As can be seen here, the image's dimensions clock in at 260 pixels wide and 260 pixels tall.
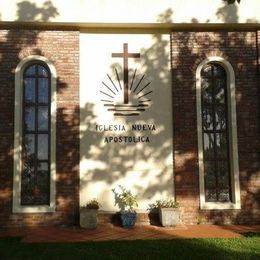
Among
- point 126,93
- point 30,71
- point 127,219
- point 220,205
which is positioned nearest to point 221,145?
point 220,205

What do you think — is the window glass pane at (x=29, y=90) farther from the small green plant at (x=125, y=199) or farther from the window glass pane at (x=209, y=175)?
the window glass pane at (x=209, y=175)

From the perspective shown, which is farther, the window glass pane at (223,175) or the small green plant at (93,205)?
the window glass pane at (223,175)

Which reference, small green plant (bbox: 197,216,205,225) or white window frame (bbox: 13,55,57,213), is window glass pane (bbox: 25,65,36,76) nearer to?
white window frame (bbox: 13,55,57,213)

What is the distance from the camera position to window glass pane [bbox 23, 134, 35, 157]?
38.0ft

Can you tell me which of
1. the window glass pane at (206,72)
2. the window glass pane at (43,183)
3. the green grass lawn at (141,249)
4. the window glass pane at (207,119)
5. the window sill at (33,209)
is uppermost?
the window glass pane at (206,72)

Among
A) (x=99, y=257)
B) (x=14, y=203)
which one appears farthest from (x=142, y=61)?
(x=99, y=257)

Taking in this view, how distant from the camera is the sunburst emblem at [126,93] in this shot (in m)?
11.9

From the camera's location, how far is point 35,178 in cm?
1152

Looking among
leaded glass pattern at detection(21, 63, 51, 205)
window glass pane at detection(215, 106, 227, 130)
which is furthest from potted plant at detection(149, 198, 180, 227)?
leaded glass pattern at detection(21, 63, 51, 205)

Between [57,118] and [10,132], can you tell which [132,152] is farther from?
[10,132]

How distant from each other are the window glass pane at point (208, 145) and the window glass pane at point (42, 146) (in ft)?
12.7

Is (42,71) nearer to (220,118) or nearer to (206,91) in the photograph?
(206,91)

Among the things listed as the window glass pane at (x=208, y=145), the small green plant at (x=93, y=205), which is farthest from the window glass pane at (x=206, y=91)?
the small green plant at (x=93, y=205)

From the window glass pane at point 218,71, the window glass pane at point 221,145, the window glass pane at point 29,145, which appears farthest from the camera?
the window glass pane at point 218,71
